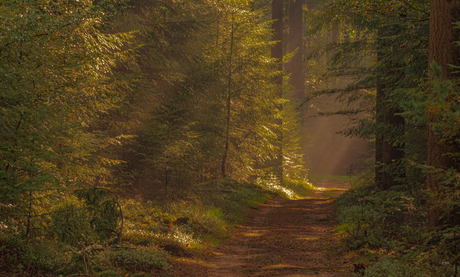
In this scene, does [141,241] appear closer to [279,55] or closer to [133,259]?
[133,259]

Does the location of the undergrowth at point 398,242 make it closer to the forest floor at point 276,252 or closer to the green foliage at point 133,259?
the forest floor at point 276,252

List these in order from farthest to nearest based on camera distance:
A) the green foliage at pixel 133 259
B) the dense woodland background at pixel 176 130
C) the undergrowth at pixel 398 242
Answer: the green foliage at pixel 133 259, the dense woodland background at pixel 176 130, the undergrowth at pixel 398 242

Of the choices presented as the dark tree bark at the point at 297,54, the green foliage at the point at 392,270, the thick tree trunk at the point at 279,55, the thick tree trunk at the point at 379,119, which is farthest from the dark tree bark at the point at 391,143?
the dark tree bark at the point at 297,54

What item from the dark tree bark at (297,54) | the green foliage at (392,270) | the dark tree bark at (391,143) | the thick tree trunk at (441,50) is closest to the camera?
the green foliage at (392,270)

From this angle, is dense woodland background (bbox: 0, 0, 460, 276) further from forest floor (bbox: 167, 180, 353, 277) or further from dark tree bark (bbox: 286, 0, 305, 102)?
dark tree bark (bbox: 286, 0, 305, 102)

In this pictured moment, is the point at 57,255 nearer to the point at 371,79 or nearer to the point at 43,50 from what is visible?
the point at 43,50

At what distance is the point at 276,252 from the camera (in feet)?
33.8

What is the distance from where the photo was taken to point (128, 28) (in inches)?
496

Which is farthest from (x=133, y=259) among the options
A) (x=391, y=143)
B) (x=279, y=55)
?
(x=279, y=55)

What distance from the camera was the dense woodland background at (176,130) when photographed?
19.4 feet

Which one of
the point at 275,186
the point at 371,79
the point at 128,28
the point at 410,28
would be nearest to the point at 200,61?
the point at 128,28

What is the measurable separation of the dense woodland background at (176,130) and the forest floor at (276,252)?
23.8 inches

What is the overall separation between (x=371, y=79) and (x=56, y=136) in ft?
38.5

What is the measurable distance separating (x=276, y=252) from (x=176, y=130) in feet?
18.8
